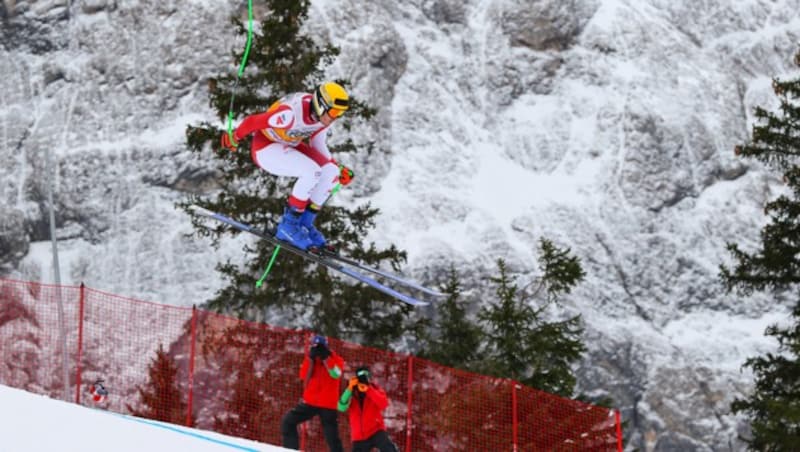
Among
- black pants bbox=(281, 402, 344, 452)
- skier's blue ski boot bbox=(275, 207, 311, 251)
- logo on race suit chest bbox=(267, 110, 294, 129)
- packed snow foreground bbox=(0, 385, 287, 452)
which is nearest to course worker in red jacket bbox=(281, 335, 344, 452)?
black pants bbox=(281, 402, 344, 452)

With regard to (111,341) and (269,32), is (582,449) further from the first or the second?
(269,32)

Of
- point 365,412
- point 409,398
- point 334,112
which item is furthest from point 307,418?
point 334,112

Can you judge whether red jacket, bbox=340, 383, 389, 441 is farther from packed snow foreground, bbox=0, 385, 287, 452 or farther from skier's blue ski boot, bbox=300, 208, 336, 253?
packed snow foreground, bbox=0, 385, 287, 452

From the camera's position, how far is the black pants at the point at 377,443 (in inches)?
408

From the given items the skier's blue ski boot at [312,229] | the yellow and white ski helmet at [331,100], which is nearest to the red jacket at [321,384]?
the skier's blue ski boot at [312,229]

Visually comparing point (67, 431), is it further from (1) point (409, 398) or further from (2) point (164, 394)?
(1) point (409, 398)

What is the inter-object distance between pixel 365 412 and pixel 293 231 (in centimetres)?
216

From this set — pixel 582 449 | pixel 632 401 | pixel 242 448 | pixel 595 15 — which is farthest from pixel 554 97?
pixel 242 448

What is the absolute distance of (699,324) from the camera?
110 feet

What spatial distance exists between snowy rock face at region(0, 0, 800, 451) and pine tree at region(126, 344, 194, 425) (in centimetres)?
1842

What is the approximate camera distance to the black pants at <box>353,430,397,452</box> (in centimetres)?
1036

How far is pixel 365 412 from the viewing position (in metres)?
10.4

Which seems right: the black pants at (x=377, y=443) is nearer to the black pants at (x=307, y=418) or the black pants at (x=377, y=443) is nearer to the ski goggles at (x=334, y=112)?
the black pants at (x=307, y=418)

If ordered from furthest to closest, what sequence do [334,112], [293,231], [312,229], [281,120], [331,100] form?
[312,229]
[293,231]
[281,120]
[334,112]
[331,100]
